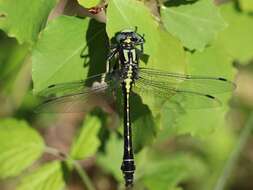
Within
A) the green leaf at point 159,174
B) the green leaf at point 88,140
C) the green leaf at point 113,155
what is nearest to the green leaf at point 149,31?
the green leaf at point 88,140

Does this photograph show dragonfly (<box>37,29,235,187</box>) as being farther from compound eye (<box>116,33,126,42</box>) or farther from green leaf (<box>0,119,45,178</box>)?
green leaf (<box>0,119,45,178</box>)

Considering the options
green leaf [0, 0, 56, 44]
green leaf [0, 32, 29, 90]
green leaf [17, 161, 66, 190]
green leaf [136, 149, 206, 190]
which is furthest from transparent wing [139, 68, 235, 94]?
green leaf [0, 32, 29, 90]

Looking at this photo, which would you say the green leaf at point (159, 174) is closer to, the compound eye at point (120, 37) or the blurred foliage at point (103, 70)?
Result: the blurred foliage at point (103, 70)

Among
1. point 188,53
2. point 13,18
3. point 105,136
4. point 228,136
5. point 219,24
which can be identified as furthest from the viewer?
point 228,136

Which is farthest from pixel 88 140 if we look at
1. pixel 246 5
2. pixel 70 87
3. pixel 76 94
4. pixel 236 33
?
pixel 246 5

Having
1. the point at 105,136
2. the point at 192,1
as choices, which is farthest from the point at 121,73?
the point at 105,136

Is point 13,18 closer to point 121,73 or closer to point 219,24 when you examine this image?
point 121,73
